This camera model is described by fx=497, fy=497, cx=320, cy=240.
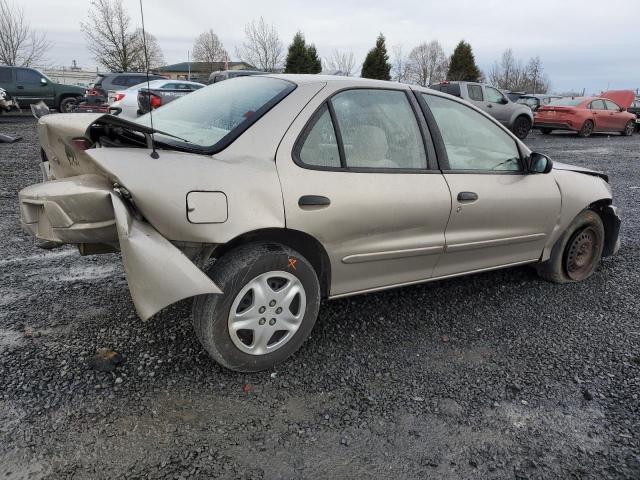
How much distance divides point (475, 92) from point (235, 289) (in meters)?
15.1

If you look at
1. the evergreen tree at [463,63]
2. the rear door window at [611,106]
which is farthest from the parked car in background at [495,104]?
the evergreen tree at [463,63]

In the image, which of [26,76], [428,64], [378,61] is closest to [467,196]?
[26,76]

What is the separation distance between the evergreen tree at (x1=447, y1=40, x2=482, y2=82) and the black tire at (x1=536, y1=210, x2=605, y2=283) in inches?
1728

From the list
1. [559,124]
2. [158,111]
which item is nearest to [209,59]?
[559,124]

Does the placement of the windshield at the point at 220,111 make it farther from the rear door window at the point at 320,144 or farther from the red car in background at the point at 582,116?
the red car in background at the point at 582,116

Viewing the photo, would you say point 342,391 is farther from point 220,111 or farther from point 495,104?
point 495,104

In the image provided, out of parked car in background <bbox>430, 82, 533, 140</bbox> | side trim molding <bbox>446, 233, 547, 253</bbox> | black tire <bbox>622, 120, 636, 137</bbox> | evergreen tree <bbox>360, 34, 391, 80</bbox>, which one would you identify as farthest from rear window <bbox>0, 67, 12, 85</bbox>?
evergreen tree <bbox>360, 34, 391, 80</bbox>

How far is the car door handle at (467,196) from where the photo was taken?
318 centimetres

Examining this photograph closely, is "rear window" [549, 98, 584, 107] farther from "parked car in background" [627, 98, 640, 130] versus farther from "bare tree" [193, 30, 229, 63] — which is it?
"bare tree" [193, 30, 229, 63]

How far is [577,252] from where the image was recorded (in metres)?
4.16

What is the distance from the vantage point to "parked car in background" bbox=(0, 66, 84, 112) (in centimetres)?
1636

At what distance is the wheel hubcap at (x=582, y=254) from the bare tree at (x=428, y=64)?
46684 millimetres

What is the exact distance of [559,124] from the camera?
56.4 feet

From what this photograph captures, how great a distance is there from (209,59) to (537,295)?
49720mm
